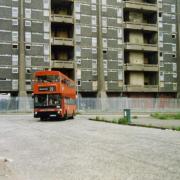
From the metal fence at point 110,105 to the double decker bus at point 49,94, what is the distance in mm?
24308

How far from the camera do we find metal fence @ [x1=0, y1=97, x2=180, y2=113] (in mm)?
57125

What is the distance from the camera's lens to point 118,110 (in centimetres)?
6272

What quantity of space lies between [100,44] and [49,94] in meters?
33.3

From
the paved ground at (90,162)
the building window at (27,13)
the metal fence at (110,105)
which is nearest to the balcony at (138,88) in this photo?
the metal fence at (110,105)

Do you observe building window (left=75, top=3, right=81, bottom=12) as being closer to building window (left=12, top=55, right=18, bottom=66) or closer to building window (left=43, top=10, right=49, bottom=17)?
building window (left=43, top=10, right=49, bottom=17)

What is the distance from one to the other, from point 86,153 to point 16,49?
49.7 metres

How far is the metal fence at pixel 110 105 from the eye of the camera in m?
57.1

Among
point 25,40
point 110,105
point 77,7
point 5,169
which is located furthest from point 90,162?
point 77,7

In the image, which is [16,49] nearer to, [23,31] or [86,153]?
[23,31]

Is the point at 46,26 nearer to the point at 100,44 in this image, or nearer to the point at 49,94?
the point at 100,44

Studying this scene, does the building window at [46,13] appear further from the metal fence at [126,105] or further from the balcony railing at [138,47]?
the metal fence at [126,105]

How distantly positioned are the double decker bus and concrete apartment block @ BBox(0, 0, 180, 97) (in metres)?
26.3

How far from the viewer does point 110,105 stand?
62.1 metres

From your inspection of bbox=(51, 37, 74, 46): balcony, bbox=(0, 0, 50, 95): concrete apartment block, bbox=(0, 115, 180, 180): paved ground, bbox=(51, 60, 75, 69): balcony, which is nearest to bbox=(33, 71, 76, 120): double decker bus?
bbox=(0, 115, 180, 180): paved ground
